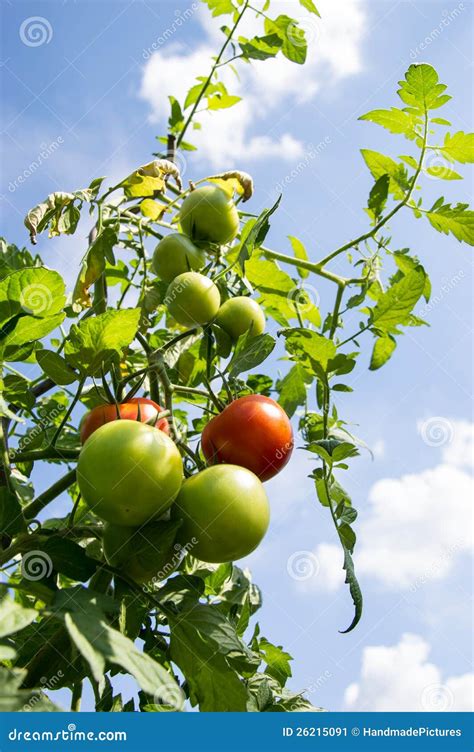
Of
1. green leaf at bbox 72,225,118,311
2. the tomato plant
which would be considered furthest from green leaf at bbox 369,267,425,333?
green leaf at bbox 72,225,118,311

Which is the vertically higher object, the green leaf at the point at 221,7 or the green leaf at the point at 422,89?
the green leaf at the point at 221,7

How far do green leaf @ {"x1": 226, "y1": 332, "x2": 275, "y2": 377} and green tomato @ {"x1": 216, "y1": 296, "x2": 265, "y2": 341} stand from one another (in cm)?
13

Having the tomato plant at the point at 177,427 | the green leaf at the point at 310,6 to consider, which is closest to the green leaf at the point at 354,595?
the tomato plant at the point at 177,427

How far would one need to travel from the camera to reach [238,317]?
113cm

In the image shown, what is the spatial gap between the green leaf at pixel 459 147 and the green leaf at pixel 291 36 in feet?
1.64

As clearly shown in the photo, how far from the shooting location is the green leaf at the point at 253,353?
38.6 inches

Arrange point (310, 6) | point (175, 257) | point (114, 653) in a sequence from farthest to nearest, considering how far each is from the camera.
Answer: point (310, 6)
point (175, 257)
point (114, 653)

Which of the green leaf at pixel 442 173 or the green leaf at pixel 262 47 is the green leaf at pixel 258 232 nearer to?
the green leaf at pixel 442 173

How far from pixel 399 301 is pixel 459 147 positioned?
1.01 feet

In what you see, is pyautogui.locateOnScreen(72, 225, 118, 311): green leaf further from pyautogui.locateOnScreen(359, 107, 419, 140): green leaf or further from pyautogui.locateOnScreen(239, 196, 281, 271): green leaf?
pyautogui.locateOnScreen(359, 107, 419, 140): green leaf

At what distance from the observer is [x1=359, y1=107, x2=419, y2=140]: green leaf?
120 cm

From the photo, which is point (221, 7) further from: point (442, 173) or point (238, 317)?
point (238, 317)

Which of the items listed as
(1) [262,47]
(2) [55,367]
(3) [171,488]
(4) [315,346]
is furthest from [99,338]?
(1) [262,47]
